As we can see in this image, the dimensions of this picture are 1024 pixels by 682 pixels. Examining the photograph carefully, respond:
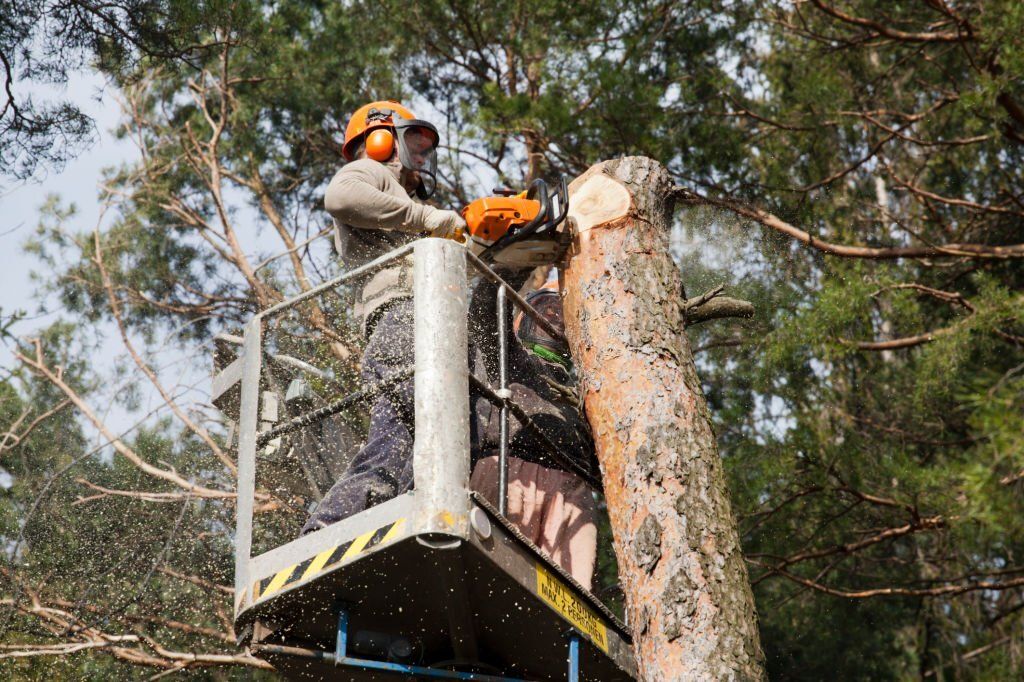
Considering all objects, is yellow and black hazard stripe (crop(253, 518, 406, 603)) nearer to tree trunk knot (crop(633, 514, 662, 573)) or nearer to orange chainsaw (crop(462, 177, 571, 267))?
tree trunk knot (crop(633, 514, 662, 573))

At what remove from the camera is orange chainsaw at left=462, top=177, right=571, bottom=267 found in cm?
409

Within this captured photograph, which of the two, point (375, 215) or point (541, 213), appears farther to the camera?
point (375, 215)

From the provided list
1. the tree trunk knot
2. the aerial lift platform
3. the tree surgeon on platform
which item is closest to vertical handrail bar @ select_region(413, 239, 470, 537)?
the aerial lift platform

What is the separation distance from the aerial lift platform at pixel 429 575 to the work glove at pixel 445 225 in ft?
1.10

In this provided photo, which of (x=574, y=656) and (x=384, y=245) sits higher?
(x=384, y=245)

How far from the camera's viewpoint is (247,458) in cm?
390

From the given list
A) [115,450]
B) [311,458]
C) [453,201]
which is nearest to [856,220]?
[453,201]

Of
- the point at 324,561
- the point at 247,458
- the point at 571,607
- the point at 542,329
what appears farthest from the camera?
the point at 542,329

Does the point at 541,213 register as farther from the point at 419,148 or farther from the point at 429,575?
the point at 429,575

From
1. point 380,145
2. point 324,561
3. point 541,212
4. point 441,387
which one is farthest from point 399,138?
point 324,561

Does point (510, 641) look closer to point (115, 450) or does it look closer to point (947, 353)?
point (947, 353)

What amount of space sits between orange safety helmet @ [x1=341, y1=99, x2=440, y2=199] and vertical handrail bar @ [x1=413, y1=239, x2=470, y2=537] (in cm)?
107

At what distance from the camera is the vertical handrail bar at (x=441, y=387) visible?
10.5ft

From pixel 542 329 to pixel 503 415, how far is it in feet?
3.64
